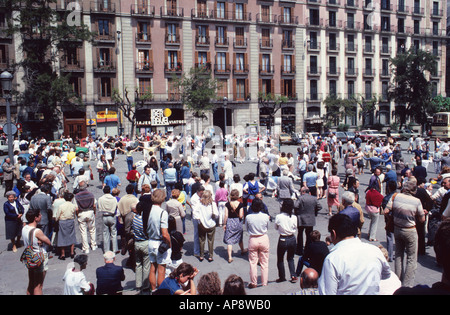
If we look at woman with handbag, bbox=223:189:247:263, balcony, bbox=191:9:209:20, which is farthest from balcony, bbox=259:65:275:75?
woman with handbag, bbox=223:189:247:263

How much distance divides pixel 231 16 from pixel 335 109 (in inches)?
693

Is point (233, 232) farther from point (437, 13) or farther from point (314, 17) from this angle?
point (437, 13)

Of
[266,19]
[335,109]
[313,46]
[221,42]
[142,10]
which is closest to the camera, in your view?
[142,10]

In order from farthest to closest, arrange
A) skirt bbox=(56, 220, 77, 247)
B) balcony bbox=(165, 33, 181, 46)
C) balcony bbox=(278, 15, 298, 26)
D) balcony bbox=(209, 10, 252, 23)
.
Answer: balcony bbox=(278, 15, 298, 26), balcony bbox=(209, 10, 252, 23), balcony bbox=(165, 33, 181, 46), skirt bbox=(56, 220, 77, 247)

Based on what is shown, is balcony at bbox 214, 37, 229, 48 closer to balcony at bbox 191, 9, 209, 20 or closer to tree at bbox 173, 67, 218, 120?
balcony at bbox 191, 9, 209, 20

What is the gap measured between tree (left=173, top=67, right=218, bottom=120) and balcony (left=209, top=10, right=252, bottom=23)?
24.6ft

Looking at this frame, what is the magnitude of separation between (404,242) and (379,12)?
5463 centimetres

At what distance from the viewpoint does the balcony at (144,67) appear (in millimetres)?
41969

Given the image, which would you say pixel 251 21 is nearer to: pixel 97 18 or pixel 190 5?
pixel 190 5

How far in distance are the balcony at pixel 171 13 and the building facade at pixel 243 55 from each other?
124 mm

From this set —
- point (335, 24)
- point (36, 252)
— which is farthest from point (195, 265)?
point (335, 24)

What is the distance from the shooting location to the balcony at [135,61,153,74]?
4197 centimetres

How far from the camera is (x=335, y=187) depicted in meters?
11.3

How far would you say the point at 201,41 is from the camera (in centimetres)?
4438
